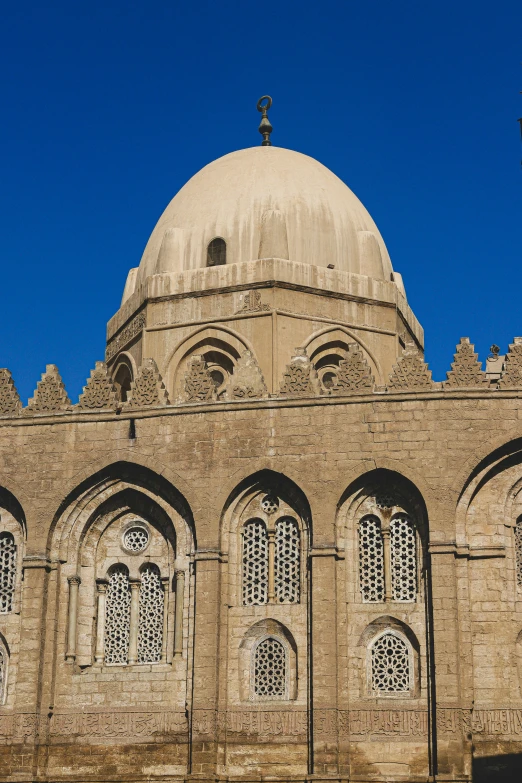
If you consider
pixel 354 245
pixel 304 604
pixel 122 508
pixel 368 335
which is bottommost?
pixel 304 604

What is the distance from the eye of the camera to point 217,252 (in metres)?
29.8

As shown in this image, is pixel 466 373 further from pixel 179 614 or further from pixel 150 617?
pixel 150 617

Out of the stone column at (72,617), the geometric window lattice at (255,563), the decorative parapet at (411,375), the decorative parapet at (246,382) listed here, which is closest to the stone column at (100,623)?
the stone column at (72,617)

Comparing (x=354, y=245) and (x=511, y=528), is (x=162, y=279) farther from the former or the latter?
(x=511, y=528)

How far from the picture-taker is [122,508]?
24.3 m

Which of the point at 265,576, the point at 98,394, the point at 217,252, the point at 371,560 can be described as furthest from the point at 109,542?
the point at 217,252

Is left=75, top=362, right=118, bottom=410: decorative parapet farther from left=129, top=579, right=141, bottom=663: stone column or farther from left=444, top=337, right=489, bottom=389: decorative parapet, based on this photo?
left=444, top=337, right=489, bottom=389: decorative parapet

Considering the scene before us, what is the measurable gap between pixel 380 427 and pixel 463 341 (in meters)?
2.23

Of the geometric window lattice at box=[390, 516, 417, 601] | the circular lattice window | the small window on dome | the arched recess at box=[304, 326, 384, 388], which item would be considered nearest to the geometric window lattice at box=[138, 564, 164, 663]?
the circular lattice window

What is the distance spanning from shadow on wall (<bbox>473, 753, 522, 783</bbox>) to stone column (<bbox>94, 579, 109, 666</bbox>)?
688 cm

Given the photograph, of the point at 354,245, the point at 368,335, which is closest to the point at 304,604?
the point at 368,335

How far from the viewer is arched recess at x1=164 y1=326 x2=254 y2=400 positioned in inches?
1107

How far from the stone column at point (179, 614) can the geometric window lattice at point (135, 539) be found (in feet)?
3.46

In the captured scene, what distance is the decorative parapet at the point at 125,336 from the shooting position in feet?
96.6
